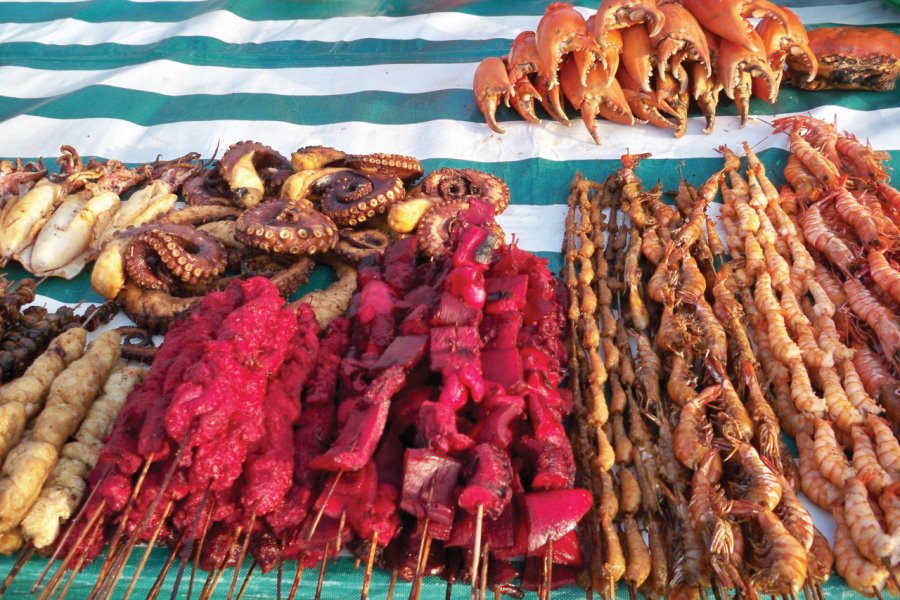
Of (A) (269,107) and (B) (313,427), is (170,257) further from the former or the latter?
Answer: (A) (269,107)

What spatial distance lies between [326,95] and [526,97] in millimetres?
2379

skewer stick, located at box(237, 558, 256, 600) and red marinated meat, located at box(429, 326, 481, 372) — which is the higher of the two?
red marinated meat, located at box(429, 326, 481, 372)

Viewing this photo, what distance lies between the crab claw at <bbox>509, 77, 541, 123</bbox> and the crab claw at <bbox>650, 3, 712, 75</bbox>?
1154 millimetres

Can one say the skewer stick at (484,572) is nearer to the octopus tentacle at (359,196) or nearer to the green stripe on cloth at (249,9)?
the octopus tentacle at (359,196)

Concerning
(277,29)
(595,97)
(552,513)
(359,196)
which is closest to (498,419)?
(552,513)

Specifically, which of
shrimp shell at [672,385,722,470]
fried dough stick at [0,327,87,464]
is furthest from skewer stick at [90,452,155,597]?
shrimp shell at [672,385,722,470]

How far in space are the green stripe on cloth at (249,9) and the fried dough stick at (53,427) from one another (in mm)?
6289

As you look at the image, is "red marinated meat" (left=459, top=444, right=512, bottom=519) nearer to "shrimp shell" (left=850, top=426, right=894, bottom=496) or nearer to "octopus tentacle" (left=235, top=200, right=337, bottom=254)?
"shrimp shell" (left=850, top=426, right=894, bottom=496)

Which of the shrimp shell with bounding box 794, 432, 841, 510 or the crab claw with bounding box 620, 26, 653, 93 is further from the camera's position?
the crab claw with bounding box 620, 26, 653, 93

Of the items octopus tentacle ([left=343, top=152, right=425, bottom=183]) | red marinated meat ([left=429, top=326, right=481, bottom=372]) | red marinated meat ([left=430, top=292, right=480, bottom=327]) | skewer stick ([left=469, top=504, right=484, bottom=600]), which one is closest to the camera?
skewer stick ([left=469, top=504, right=484, bottom=600])

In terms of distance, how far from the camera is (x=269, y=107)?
22.0ft

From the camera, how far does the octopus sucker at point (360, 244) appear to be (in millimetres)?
4332

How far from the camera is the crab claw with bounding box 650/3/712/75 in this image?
17.3 ft

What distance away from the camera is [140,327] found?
4125mm
